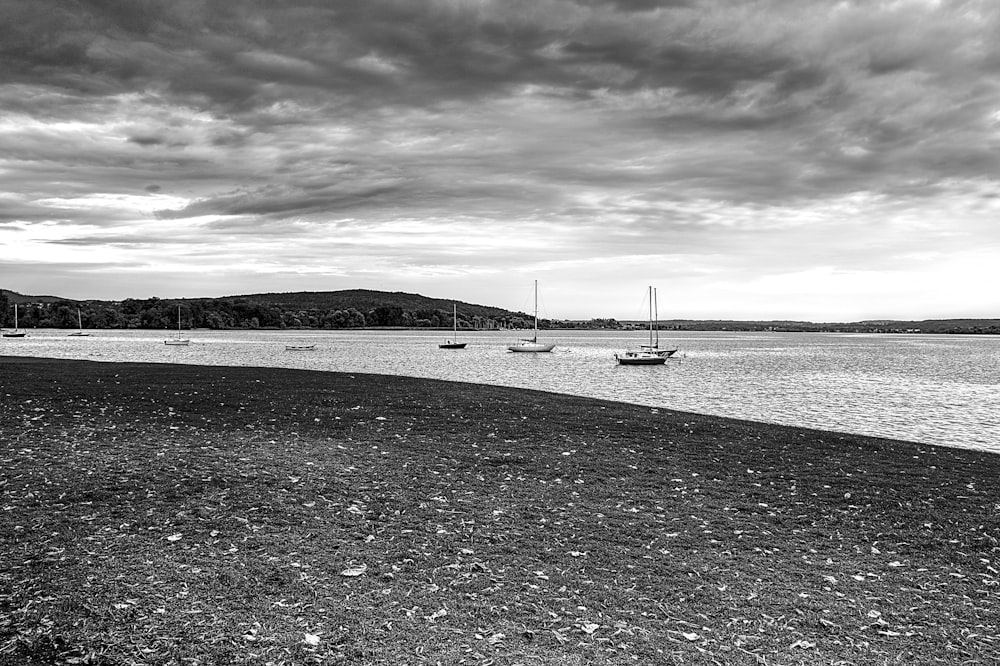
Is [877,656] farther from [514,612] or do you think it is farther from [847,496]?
[847,496]

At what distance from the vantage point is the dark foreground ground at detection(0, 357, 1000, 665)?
7141 mm

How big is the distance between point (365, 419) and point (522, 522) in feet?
31.8

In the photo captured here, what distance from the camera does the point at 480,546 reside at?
9875 mm

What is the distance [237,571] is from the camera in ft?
28.5

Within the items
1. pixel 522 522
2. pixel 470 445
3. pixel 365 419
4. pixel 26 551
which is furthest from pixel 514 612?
pixel 365 419

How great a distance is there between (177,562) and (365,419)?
36.1 feet

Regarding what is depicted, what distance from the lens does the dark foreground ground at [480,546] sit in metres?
7.14

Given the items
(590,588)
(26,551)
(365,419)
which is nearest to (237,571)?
(26,551)

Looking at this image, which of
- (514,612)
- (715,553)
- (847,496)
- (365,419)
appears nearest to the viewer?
(514,612)

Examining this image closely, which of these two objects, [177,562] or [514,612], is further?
[177,562]

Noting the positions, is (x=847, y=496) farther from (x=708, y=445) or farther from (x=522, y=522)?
(x=522, y=522)

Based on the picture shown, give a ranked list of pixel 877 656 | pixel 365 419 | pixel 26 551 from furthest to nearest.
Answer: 1. pixel 365 419
2. pixel 26 551
3. pixel 877 656

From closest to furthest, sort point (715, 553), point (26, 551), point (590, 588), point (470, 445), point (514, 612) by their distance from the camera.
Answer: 1. point (514, 612)
2. point (590, 588)
3. point (26, 551)
4. point (715, 553)
5. point (470, 445)

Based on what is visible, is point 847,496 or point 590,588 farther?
point 847,496
